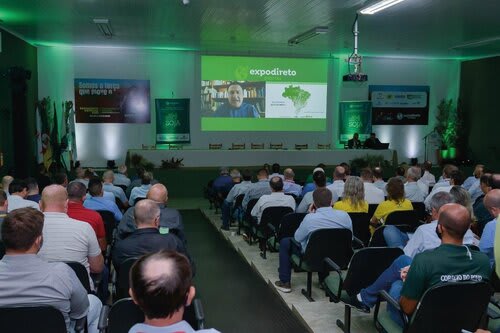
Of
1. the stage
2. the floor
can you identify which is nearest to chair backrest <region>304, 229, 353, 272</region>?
the floor

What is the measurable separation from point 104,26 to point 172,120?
4.28 metres

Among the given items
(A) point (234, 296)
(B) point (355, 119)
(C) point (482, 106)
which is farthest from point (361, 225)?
(C) point (482, 106)

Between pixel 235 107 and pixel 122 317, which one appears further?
pixel 235 107

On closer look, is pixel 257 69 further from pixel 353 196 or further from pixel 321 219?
pixel 321 219

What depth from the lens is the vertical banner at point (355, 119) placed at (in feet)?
48.1

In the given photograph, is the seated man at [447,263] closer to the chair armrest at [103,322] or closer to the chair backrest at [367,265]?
the chair backrest at [367,265]

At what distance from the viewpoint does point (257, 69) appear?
14.1 meters

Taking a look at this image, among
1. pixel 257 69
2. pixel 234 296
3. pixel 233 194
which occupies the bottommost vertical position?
pixel 234 296

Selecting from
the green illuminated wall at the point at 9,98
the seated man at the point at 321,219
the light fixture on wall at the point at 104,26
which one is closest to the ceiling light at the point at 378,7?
the seated man at the point at 321,219

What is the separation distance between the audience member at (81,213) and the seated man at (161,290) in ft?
8.47

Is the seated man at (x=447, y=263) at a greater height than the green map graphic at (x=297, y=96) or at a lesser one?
lesser

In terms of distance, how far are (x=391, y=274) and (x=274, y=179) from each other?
2.99m

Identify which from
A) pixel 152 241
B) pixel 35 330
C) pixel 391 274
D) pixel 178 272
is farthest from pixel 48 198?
pixel 391 274

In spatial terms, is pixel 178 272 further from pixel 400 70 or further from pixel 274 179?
pixel 400 70
